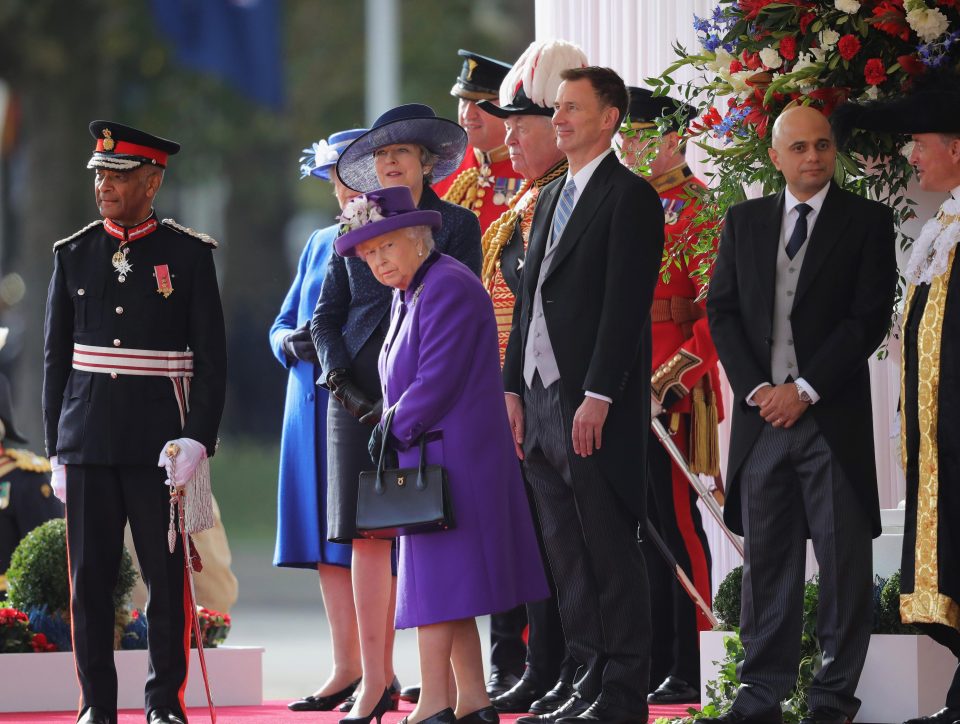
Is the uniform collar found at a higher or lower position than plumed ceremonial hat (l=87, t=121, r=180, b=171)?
lower

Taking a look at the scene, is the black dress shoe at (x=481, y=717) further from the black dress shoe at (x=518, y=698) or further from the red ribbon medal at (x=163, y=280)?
the red ribbon medal at (x=163, y=280)

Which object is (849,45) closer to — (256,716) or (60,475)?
(60,475)

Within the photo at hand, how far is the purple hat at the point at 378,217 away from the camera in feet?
15.7

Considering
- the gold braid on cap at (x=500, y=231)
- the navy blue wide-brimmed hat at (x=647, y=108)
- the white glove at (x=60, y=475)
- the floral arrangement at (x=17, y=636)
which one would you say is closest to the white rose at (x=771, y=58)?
the navy blue wide-brimmed hat at (x=647, y=108)

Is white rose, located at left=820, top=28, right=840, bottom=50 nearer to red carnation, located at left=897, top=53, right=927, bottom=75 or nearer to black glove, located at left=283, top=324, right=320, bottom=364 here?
red carnation, located at left=897, top=53, right=927, bottom=75

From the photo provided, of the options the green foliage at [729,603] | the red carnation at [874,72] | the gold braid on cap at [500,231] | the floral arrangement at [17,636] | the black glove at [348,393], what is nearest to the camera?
the black glove at [348,393]

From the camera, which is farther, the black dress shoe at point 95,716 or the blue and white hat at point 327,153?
the blue and white hat at point 327,153

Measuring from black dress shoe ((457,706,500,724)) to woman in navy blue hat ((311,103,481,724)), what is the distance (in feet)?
1.40

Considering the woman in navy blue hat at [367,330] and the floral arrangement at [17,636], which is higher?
the woman in navy blue hat at [367,330]

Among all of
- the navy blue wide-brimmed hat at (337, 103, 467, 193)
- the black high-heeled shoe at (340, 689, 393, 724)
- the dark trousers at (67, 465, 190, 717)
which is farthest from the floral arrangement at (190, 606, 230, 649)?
the navy blue wide-brimmed hat at (337, 103, 467, 193)

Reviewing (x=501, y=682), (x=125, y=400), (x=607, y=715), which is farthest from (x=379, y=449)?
(x=501, y=682)

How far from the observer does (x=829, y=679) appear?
188 inches

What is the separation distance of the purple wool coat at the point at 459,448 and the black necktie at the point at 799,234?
85cm

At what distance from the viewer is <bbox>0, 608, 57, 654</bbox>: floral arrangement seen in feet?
20.1
